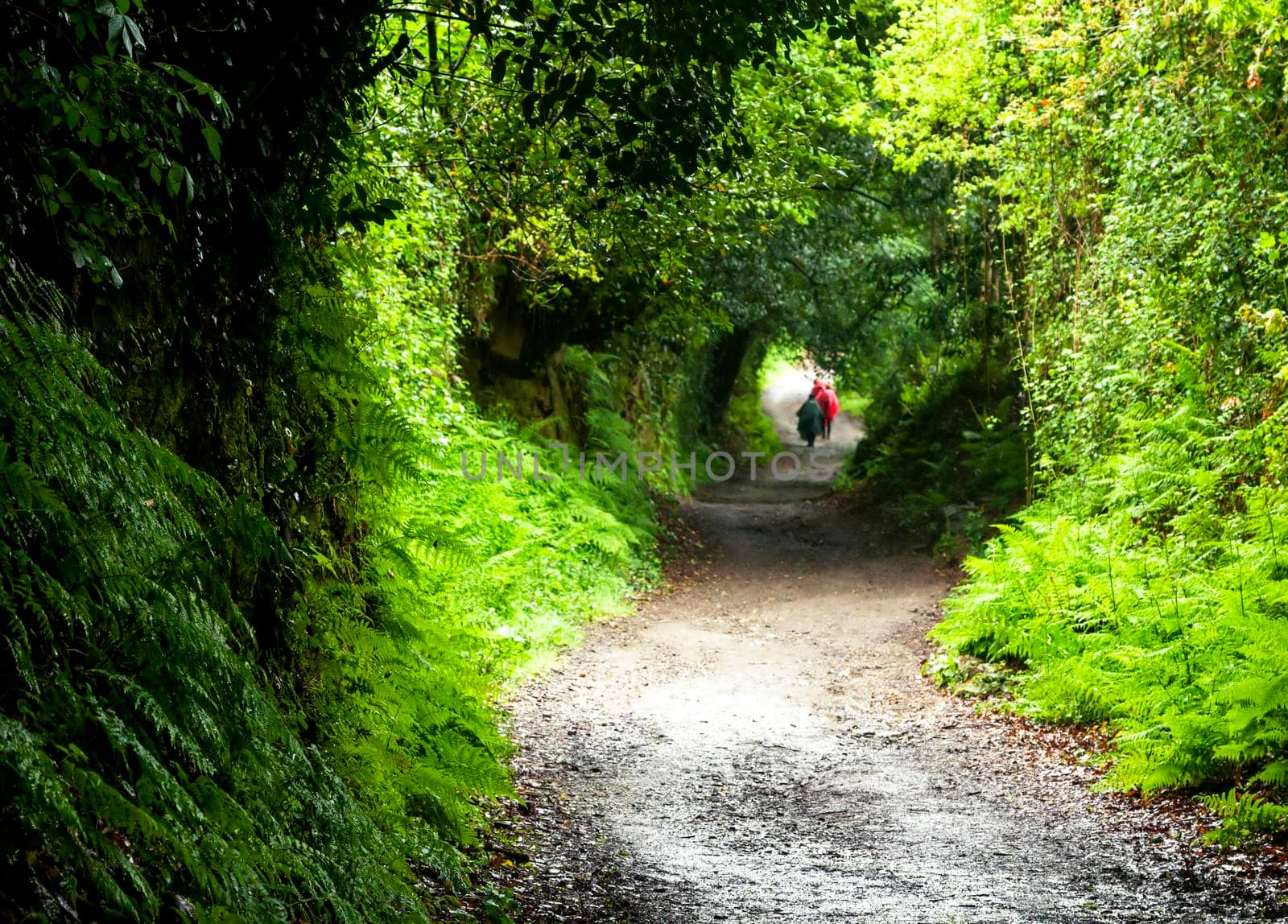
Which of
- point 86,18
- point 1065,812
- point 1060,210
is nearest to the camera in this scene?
point 86,18

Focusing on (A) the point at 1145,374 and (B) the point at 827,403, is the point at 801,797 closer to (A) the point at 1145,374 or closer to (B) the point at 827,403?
(A) the point at 1145,374

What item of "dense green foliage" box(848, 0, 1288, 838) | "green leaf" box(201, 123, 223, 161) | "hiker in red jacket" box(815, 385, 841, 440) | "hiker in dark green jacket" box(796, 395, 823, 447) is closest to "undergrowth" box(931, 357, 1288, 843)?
"dense green foliage" box(848, 0, 1288, 838)

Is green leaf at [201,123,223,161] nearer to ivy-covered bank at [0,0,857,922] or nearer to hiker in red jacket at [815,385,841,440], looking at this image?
ivy-covered bank at [0,0,857,922]

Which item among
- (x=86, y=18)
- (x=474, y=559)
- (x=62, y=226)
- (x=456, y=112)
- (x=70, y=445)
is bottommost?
(x=474, y=559)

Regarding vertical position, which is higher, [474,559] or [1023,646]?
[474,559]

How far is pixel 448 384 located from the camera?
13.3 metres

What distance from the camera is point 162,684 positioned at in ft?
9.88

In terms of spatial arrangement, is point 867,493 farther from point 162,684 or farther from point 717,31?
point 162,684

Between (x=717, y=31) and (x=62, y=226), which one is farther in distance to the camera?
(x=717, y=31)

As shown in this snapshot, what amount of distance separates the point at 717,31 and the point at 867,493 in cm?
1706

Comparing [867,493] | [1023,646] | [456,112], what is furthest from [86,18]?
[867,493]

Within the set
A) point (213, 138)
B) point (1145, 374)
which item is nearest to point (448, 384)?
Result: point (1145, 374)

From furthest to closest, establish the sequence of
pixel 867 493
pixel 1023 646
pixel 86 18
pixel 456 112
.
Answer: pixel 867 493
pixel 1023 646
pixel 456 112
pixel 86 18

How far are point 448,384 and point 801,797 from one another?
760 centimetres
